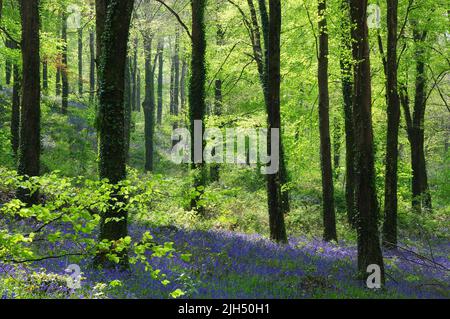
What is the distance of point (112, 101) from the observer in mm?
8461

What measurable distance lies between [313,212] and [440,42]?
540 inches

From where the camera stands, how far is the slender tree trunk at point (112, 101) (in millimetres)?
8406

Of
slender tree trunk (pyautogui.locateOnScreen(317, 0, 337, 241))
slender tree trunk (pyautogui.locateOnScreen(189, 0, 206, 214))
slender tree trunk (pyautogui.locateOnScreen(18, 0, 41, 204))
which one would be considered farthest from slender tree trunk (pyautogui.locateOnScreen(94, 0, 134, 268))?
slender tree trunk (pyautogui.locateOnScreen(317, 0, 337, 241))

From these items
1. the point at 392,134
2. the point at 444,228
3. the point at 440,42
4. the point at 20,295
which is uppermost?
the point at 440,42

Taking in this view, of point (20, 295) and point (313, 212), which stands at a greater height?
point (20, 295)

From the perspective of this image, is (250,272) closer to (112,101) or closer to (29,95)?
(112,101)

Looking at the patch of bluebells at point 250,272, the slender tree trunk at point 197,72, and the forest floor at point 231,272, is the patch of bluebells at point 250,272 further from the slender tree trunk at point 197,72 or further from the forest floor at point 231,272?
the slender tree trunk at point 197,72

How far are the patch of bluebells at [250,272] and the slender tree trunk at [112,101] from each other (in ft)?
3.00

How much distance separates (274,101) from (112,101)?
5.94 meters

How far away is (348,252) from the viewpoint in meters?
13.9

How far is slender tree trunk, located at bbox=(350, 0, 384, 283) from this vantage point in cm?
973
